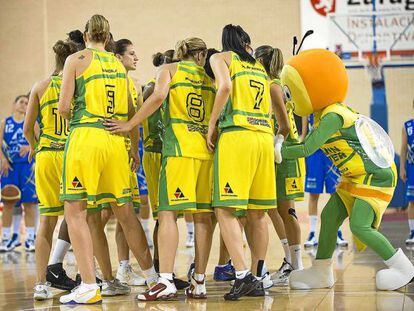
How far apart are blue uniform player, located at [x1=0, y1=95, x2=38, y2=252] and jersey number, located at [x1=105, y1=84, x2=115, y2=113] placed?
4.78m

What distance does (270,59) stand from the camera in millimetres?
6773

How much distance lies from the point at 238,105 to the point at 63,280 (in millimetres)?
1983

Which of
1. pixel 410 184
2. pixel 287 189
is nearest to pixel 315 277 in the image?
pixel 287 189

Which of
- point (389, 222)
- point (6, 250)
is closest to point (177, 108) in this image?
point (6, 250)

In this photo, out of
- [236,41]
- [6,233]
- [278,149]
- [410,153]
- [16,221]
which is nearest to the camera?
[236,41]

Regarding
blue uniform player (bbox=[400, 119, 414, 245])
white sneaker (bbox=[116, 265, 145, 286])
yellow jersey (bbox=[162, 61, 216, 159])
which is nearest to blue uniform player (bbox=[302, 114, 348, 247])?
blue uniform player (bbox=[400, 119, 414, 245])

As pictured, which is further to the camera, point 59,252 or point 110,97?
point 59,252

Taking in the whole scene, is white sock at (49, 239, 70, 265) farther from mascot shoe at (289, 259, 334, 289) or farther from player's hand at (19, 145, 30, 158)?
player's hand at (19, 145, 30, 158)

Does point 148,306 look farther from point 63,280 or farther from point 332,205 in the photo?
point 332,205

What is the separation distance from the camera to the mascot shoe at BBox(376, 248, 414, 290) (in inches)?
232

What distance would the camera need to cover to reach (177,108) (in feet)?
19.4

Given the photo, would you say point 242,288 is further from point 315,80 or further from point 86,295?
point 315,80

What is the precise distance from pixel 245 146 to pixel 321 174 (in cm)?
428

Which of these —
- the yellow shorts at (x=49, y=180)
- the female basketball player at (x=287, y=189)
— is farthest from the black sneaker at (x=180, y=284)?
the yellow shorts at (x=49, y=180)
